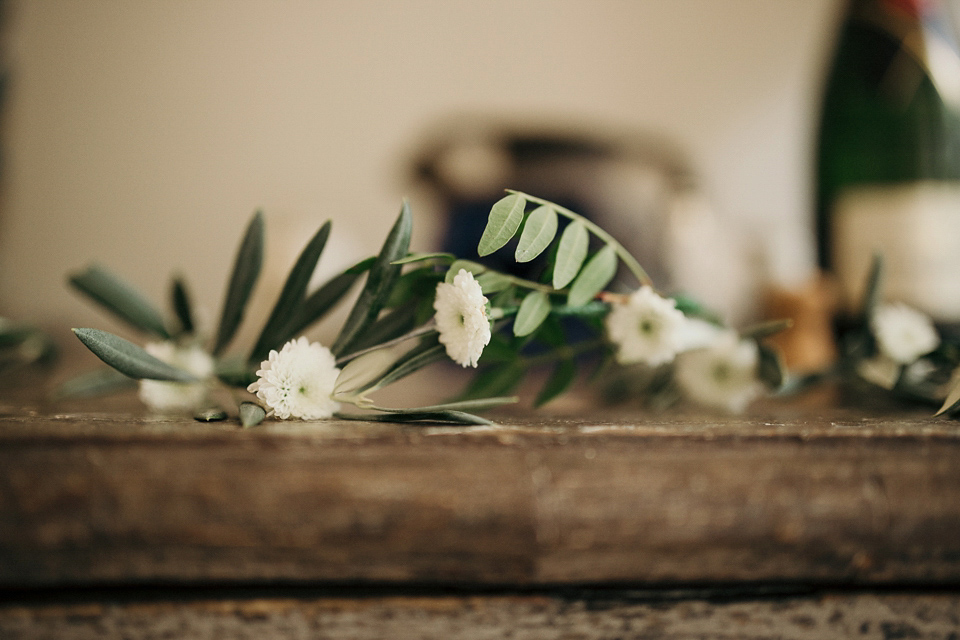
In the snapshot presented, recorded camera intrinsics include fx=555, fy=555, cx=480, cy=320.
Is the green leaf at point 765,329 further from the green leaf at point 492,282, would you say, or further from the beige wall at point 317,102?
the beige wall at point 317,102

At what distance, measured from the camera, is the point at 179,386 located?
10.4 inches

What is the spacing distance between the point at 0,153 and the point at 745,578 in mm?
1314

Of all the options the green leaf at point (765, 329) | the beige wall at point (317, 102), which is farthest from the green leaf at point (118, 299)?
the beige wall at point (317, 102)

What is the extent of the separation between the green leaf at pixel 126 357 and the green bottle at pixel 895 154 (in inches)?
20.6

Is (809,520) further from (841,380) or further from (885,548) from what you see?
(841,380)

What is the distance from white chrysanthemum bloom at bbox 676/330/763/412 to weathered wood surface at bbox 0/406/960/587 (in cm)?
10

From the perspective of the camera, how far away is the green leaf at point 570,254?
0.23 meters

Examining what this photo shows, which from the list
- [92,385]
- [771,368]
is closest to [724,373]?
[771,368]

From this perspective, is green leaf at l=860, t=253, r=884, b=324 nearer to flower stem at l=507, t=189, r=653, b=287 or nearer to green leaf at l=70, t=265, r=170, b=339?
flower stem at l=507, t=189, r=653, b=287

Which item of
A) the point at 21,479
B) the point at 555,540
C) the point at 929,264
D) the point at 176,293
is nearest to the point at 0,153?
the point at 176,293

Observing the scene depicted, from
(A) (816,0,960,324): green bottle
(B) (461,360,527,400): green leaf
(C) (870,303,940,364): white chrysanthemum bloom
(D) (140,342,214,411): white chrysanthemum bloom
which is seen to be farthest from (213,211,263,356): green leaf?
(A) (816,0,960,324): green bottle

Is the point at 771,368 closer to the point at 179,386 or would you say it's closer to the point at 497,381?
the point at 497,381

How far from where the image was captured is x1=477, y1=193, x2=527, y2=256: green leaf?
0.68 feet

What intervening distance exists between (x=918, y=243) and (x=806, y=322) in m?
0.13
